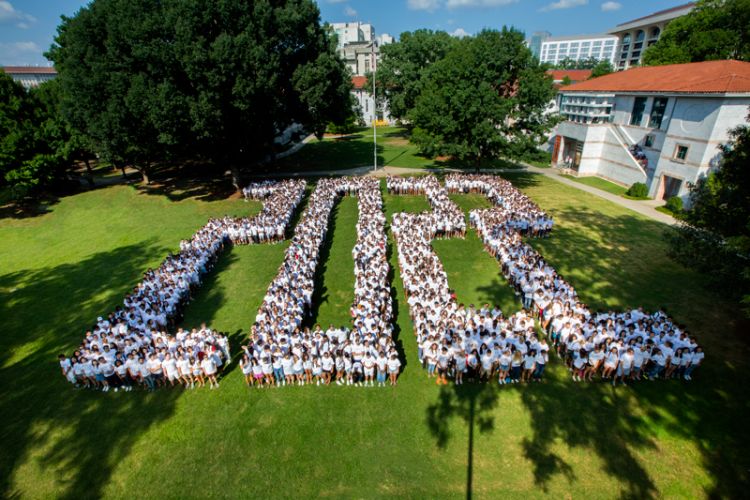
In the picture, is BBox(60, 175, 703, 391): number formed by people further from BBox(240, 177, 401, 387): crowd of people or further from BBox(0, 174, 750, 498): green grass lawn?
BBox(0, 174, 750, 498): green grass lawn

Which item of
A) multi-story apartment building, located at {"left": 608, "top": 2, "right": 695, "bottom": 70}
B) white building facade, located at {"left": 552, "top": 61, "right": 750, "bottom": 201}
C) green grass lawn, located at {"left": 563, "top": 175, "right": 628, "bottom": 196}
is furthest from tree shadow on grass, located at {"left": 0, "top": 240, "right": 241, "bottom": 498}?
multi-story apartment building, located at {"left": 608, "top": 2, "right": 695, "bottom": 70}

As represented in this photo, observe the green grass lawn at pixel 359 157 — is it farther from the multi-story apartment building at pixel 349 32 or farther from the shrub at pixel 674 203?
the multi-story apartment building at pixel 349 32

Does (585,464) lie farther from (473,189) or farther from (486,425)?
(473,189)

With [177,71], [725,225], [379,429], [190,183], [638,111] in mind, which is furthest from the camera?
[190,183]

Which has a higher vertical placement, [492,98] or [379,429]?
[492,98]

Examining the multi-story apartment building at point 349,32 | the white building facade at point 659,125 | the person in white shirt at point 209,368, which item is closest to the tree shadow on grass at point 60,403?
the person in white shirt at point 209,368

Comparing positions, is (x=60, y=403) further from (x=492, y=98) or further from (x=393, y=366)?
(x=492, y=98)

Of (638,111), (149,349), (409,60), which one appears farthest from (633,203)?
(409,60)

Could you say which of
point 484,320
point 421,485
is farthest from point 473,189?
point 421,485
